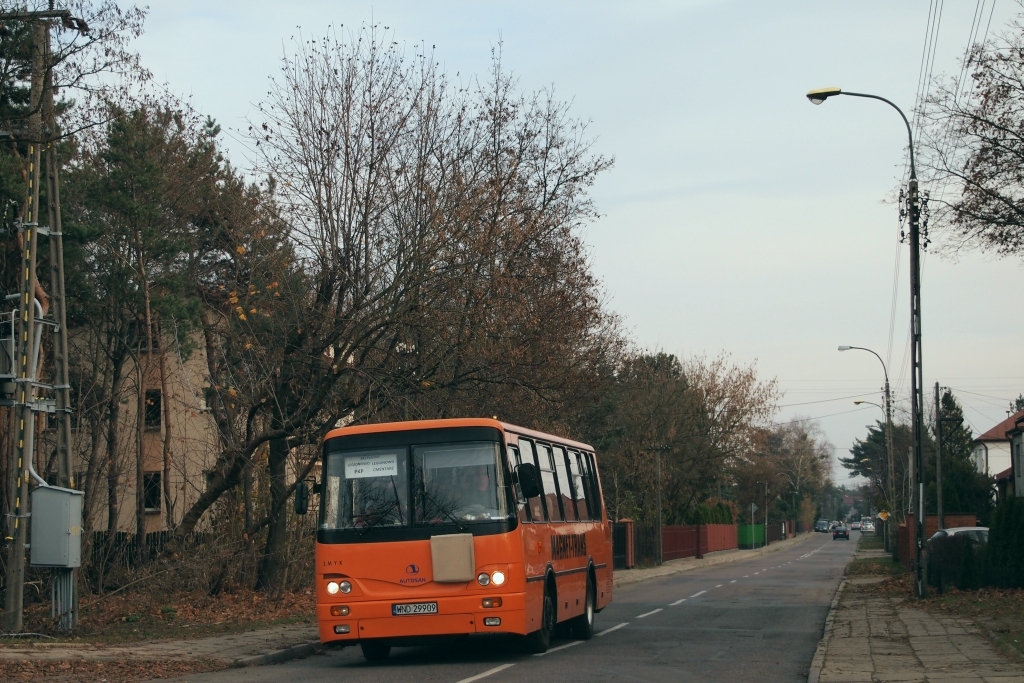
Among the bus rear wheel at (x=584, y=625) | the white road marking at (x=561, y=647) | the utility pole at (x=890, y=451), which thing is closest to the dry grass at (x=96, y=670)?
the white road marking at (x=561, y=647)

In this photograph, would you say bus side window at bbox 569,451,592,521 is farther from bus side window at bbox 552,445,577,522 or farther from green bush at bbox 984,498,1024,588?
green bush at bbox 984,498,1024,588

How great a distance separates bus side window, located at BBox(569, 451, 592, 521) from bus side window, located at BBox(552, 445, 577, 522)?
1.42 ft

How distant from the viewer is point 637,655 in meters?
14.2

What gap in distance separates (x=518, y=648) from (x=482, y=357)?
26.0 feet

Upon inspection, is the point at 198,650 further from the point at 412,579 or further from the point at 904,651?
the point at 904,651

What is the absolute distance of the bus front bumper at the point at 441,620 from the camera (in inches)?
514

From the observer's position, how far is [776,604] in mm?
24891

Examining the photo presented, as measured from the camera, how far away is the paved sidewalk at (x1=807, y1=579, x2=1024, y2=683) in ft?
38.4

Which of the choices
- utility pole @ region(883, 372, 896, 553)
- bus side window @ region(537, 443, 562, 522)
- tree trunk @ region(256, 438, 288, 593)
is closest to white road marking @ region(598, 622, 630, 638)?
bus side window @ region(537, 443, 562, 522)

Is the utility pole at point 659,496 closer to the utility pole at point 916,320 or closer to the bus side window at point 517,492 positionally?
the utility pole at point 916,320

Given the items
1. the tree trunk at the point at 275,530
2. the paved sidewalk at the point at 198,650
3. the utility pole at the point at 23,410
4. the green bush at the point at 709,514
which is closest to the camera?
A: the paved sidewalk at the point at 198,650

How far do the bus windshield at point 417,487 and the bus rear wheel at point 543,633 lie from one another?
1797mm

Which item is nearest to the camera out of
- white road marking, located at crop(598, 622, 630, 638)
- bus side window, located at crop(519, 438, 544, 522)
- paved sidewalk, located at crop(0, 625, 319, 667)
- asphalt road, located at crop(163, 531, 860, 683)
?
asphalt road, located at crop(163, 531, 860, 683)

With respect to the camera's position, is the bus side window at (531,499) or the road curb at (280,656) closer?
the road curb at (280,656)
